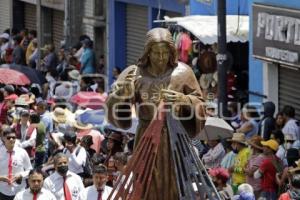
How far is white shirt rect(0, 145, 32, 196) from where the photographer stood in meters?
16.8

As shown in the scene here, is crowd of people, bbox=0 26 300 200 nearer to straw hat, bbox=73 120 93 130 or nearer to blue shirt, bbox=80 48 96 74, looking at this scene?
straw hat, bbox=73 120 93 130

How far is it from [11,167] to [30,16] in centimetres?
2200

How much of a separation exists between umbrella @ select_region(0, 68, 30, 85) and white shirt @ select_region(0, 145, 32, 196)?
8.34 metres

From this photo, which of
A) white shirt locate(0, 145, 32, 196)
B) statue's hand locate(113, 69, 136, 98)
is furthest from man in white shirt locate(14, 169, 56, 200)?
statue's hand locate(113, 69, 136, 98)

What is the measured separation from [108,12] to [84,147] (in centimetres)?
1310

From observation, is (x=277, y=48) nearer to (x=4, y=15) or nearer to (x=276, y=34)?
(x=276, y=34)

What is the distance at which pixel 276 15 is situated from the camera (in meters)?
20.3

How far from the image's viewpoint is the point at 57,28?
35.8 meters

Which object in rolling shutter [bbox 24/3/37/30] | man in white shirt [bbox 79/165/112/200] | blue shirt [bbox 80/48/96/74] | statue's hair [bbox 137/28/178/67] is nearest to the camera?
statue's hair [bbox 137/28/178/67]

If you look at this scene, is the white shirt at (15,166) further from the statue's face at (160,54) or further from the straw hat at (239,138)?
the statue's face at (160,54)

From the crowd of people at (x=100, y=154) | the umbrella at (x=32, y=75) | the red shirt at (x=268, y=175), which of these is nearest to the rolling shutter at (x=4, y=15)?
the umbrella at (x=32, y=75)

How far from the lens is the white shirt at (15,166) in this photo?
662 inches

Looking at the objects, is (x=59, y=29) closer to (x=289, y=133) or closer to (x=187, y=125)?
(x=289, y=133)

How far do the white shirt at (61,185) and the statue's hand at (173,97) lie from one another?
16.7 feet
